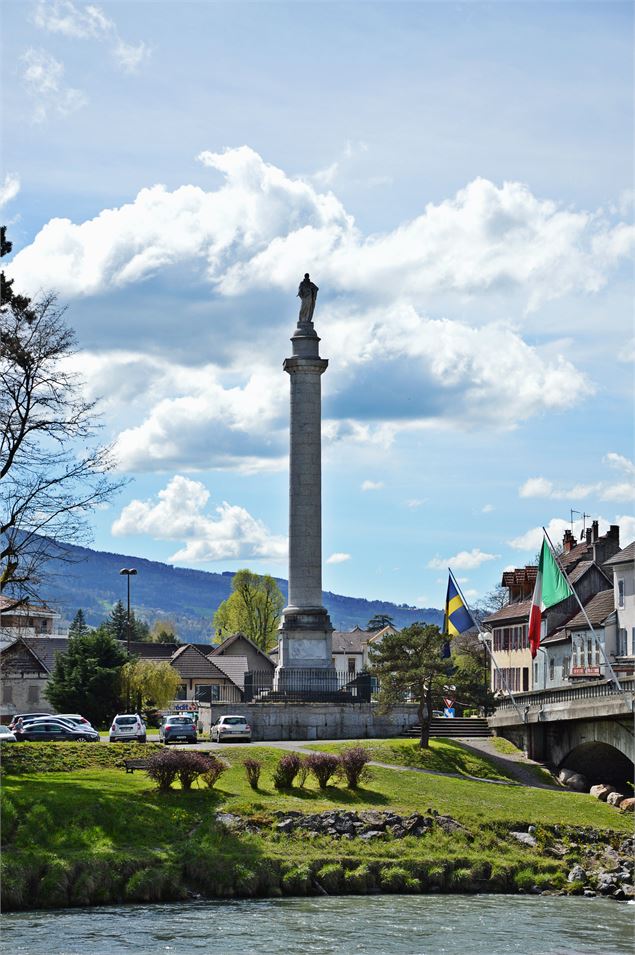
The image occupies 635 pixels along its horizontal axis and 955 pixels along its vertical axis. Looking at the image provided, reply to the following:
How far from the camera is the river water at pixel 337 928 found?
29938 mm

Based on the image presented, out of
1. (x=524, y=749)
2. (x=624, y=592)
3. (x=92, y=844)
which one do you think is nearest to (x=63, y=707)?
(x=524, y=749)

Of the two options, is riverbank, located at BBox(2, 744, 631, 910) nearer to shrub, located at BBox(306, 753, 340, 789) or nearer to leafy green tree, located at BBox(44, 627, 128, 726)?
shrub, located at BBox(306, 753, 340, 789)

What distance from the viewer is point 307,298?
69750 mm

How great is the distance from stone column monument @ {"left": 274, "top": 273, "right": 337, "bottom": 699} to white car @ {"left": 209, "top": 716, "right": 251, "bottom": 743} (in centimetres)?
755

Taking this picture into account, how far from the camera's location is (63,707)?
74.4 metres

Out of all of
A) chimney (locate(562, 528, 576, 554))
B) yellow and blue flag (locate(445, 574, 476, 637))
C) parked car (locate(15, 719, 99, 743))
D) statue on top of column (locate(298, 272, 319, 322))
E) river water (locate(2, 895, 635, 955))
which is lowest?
river water (locate(2, 895, 635, 955))

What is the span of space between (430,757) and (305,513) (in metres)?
15.3

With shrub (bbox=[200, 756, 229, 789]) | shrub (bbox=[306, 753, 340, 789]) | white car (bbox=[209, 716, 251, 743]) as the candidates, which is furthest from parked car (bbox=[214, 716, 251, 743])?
shrub (bbox=[200, 756, 229, 789])

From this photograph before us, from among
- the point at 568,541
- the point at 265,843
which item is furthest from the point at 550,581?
the point at 568,541

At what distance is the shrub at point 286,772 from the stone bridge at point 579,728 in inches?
519

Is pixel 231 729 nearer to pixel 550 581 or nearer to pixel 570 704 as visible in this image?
pixel 570 704

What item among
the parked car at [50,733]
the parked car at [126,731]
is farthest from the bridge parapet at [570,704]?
the parked car at [50,733]

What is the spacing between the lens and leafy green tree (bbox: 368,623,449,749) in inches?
2355

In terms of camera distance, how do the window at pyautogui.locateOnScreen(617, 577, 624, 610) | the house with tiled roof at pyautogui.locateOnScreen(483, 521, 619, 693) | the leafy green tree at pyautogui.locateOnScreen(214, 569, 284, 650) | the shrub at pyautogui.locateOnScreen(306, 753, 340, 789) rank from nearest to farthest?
the shrub at pyautogui.locateOnScreen(306, 753, 340, 789) → the window at pyautogui.locateOnScreen(617, 577, 624, 610) → the house with tiled roof at pyautogui.locateOnScreen(483, 521, 619, 693) → the leafy green tree at pyautogui.locateOnScreen(214, 569, 284, 650)
